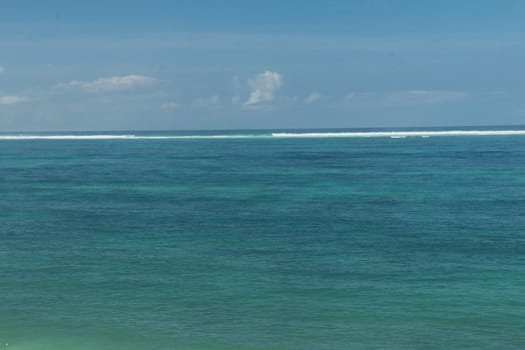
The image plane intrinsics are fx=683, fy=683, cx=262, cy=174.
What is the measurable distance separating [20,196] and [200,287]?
1447 inches

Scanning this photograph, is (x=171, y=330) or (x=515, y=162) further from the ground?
(x=515, y=162)

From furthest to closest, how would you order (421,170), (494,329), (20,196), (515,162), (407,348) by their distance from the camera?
(515,162) → (421,170) → (20,196) → (494,329) → (407,348)

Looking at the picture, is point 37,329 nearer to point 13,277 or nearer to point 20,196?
point 13,277

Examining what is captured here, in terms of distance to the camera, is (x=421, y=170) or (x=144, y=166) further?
(x=144, y=166)

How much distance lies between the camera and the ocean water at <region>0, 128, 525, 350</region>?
2727 centimetres

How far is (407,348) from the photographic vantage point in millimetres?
25484

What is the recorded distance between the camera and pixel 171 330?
2738 centimetres

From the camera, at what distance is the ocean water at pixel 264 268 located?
2727 cm

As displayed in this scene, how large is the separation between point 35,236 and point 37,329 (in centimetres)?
1760

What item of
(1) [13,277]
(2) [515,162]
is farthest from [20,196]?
(2) [515,162]

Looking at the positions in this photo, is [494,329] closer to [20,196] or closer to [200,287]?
[200,287]

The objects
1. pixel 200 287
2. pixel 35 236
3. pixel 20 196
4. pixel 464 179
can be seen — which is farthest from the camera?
pixel 464 179

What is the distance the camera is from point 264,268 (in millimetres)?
35469

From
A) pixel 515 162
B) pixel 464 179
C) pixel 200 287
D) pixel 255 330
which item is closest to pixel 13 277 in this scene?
pixel 200 287
